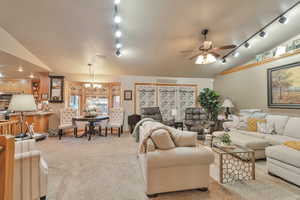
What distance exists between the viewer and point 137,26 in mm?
3309

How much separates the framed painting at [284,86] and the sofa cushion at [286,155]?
2190mm

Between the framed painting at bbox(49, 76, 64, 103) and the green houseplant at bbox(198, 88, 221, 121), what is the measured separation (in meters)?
5.61

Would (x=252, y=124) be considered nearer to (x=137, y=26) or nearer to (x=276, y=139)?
(x=276, y=139)

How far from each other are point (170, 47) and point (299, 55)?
3.29m

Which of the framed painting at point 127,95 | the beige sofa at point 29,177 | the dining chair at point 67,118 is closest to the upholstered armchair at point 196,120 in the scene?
the framed painting at point 127,95

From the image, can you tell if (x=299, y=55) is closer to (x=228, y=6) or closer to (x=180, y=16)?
(x=228, y=6)

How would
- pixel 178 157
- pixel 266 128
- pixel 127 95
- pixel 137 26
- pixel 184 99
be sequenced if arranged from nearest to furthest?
pixel 178 157, pixel 137 26, pixel 266 128, pixel 127 95, pixel 184 99

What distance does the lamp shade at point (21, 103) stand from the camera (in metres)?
2.13

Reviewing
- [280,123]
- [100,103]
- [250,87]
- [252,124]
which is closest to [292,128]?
[280,123]

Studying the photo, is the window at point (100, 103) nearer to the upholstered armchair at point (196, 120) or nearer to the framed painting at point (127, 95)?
the framed painting at point (127, 95)

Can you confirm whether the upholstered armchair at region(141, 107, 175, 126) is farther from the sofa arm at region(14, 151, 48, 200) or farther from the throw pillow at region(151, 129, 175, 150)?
the sofa arm at region(14, 151, 48, 200)

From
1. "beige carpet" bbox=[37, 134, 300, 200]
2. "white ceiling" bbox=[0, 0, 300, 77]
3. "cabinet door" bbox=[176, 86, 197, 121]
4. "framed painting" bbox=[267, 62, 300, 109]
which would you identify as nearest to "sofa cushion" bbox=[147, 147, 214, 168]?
"beige carpet" bbox=[37, 134, 300, 200]

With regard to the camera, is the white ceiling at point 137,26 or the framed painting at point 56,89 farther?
the framed painting at point 56,89

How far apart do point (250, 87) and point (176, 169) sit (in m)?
4.60
